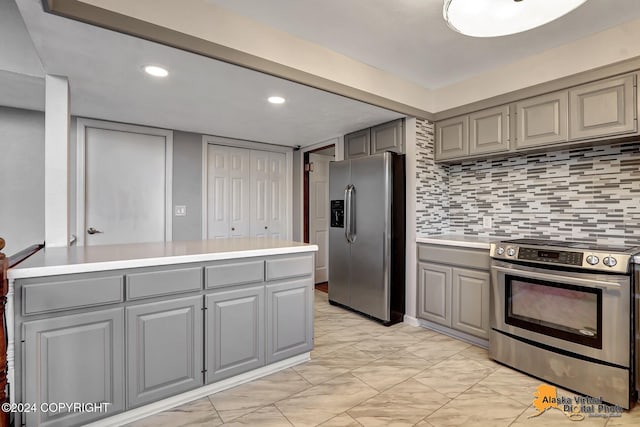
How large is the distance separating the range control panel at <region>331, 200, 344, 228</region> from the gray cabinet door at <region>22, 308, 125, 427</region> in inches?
97.3

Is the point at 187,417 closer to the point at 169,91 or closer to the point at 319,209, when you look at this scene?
the point at 169,91

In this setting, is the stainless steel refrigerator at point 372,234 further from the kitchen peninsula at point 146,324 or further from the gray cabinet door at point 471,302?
the kitchen peninsula at point 146,324

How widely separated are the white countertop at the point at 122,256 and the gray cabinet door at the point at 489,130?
186 centimetres

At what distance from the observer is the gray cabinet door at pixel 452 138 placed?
316 cm

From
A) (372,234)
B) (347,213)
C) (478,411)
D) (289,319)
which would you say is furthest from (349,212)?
(478,411)

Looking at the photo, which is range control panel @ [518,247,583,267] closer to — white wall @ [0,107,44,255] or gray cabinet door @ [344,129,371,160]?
gray cabinet door @ [344,129,371,160]

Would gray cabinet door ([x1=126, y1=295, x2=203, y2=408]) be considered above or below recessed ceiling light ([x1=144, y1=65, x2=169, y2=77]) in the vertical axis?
below

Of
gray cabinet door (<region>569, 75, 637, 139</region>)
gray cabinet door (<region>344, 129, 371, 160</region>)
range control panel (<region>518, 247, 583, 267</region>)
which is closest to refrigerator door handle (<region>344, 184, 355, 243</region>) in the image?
gray cabinet door (<region>344, 129, 371, 160</region>)

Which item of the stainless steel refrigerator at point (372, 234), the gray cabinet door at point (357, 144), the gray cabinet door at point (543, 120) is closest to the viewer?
the gray cabinet door at point (543, 120)

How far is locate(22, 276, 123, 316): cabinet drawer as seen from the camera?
4.84ft

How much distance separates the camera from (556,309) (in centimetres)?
219

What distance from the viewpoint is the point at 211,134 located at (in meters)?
4.08

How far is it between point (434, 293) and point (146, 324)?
96.1 inches

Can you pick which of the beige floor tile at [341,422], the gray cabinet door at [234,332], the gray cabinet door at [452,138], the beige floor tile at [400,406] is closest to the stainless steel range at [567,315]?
the beige floor tile at [400,406]
